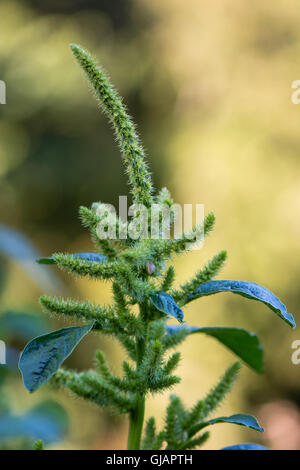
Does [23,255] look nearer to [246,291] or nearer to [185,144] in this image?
[246,291]

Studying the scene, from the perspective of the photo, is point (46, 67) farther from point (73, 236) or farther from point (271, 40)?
point (271, 40)

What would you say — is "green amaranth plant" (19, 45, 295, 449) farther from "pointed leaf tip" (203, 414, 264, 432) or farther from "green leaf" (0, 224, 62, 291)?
"green leaf" (0, 224, 62, 291)

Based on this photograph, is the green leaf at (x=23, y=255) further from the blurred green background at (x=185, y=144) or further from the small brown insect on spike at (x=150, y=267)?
the blurred green background at (x=185, y=144)
